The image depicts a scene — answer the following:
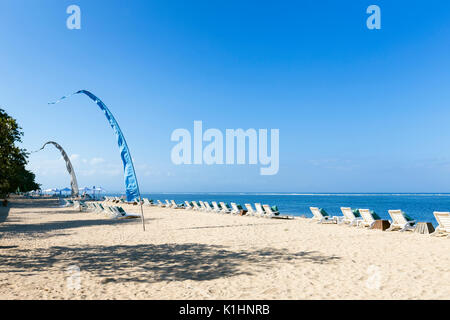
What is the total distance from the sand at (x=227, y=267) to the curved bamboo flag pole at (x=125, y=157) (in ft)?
7.73

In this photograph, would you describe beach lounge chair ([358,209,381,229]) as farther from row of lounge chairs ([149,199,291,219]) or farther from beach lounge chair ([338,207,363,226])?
row of lounge chairs ([149,199,291,219])

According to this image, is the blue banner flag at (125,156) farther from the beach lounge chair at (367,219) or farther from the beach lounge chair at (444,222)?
the beach lounge chair at (444,222)

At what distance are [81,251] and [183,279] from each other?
152 inches

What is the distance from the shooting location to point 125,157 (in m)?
12.5

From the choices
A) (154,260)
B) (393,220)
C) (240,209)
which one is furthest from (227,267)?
(240,209)

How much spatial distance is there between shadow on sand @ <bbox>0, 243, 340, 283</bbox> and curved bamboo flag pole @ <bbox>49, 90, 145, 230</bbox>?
368cm

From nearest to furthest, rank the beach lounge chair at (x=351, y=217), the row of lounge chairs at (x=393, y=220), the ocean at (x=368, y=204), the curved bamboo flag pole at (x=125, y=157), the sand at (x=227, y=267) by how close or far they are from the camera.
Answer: the sand at (x=227, y=267)
the row of lounge chairs at (x=393, y=220)
the curved bamboo flag pole at (x=125, y=157)
the beach lounge chair at (x=351, y=217)
the ocean at (x=368, y=204)

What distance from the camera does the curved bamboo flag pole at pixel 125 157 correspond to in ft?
39.2

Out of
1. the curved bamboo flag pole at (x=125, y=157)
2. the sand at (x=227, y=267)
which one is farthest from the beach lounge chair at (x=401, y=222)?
the curved bamboo flag pole at (x=125, y=157)

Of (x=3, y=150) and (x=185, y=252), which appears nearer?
(x=185, y=252)

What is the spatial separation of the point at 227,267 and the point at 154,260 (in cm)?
168
